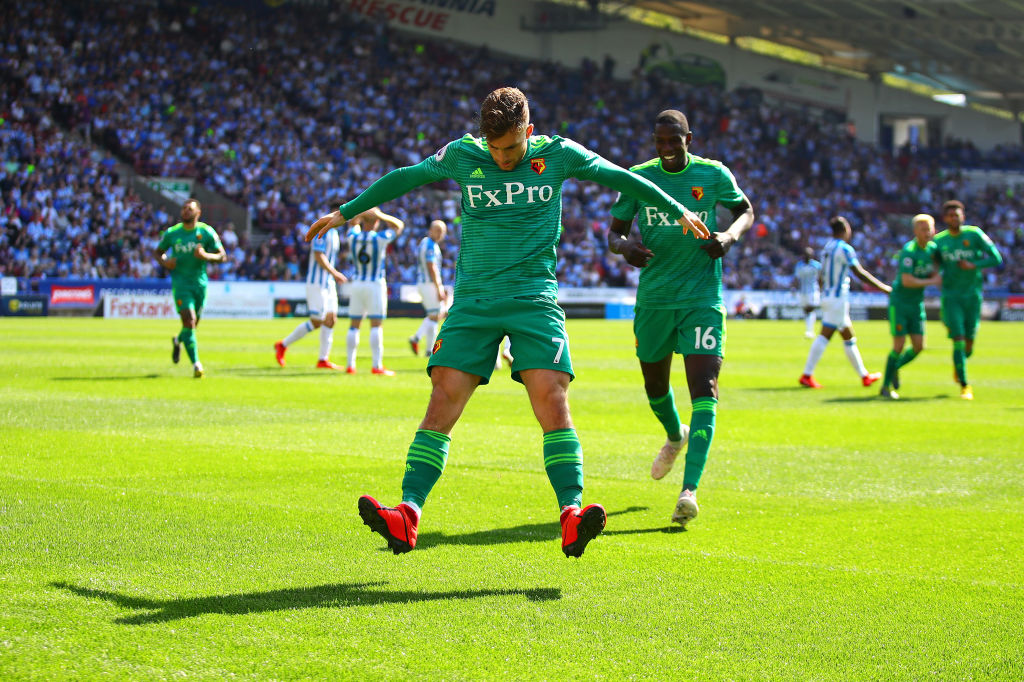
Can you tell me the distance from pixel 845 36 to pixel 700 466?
53.1 m

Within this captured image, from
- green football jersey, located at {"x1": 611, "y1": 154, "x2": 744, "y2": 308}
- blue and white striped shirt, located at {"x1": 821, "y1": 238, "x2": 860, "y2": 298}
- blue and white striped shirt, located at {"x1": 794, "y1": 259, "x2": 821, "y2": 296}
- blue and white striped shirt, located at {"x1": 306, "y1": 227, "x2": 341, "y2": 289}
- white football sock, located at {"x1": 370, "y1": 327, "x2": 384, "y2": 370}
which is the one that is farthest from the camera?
blue and white striped shirt, located at {"x1": 794, "y1": 259, "x2": 821, "y2": 296}

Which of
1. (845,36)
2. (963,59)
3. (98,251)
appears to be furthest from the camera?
(963,59)

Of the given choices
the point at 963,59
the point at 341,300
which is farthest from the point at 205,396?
the point at 963,59

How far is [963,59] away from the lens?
2391 inches

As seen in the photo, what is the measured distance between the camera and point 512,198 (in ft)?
17.5

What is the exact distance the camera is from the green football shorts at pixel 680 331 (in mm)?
6996

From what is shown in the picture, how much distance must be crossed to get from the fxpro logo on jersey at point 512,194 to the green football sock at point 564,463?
3.55 ft

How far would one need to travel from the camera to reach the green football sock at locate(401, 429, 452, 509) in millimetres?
5168

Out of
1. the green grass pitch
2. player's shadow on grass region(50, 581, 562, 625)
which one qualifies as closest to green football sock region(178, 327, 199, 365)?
the green grass pitch

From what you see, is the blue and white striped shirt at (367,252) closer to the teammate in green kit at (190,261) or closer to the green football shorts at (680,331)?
the teammate in green kit at (190,261)

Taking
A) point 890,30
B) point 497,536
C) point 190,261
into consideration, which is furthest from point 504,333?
point 890,30

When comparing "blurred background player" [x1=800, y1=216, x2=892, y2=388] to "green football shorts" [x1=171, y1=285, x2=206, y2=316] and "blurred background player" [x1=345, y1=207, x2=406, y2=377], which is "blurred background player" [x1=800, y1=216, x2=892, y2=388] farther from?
"green football shorts" [x1=171, y1=285, x2=206, y2=316]

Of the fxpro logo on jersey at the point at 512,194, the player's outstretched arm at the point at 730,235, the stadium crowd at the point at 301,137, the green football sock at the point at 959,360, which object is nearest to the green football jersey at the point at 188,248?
the player's outstretched arm at the point at 730,235

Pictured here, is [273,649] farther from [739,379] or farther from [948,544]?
[739,379]
